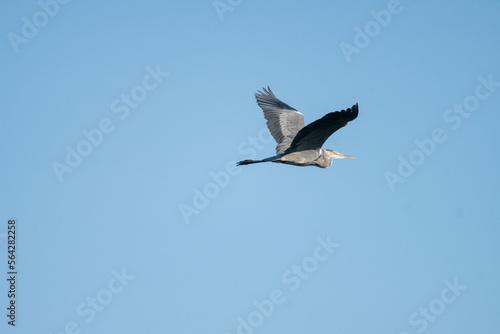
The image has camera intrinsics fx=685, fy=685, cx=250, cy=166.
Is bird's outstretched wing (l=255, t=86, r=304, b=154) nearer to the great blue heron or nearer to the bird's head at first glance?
the great blue heron

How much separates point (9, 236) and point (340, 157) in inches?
367

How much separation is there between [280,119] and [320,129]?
10.7ft

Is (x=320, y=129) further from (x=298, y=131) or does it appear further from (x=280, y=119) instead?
(x=280, y=119)

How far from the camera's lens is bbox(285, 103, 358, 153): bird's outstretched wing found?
15203 mm

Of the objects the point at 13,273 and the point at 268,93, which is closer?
the point at 13,273

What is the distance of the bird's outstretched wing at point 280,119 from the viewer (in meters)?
18.8

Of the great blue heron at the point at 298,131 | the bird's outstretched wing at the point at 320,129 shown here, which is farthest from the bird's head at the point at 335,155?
the bird's outstretched wing at the point at 320,129

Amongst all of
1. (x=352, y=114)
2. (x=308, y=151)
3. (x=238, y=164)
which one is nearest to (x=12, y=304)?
(x=238, y=164)

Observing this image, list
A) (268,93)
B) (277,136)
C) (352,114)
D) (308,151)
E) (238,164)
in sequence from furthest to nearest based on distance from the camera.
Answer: (268,93)
(277,136)
(308,151)
(238,164)
(352,114)

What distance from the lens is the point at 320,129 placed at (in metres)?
16.3

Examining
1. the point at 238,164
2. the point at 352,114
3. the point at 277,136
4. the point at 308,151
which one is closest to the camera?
the point at 352,114

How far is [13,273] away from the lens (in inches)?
724

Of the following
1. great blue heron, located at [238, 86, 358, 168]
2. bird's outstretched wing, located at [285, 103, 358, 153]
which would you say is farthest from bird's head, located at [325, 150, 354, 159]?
bird's outstretched wing, located at [285, 103, 358, 153]

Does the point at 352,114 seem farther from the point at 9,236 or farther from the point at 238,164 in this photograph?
the point at 9,236
